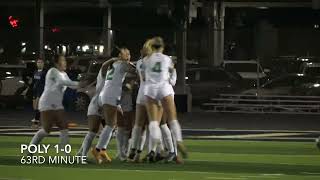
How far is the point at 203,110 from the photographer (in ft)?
90.7

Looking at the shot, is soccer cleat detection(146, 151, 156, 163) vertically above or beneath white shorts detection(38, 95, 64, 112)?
beneath

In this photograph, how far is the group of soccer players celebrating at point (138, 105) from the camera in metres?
12.7

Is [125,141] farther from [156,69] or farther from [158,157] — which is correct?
[156,69]

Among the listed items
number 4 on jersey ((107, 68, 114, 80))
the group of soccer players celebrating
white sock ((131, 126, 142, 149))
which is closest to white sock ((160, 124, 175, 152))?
the group of soccer players celebrating

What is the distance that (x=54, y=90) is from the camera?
12.9 m

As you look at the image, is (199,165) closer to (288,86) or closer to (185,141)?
(185,141)

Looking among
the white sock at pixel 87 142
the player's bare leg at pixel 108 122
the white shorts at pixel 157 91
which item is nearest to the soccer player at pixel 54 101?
the white sock at pixel 87 142

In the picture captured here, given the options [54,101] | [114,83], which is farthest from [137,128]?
[54,101]

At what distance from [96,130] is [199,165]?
5.53ft

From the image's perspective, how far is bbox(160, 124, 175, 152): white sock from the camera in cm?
1293

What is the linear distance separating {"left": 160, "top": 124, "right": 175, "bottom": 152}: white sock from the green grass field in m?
0.30

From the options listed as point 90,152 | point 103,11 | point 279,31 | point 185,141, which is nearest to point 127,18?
point 103,11

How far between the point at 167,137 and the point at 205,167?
745 millimetres

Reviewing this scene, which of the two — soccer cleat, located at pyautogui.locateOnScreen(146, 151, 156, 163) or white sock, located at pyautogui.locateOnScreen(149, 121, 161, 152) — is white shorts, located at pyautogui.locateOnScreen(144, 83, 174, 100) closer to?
white sock, located at pyautogui.locateOnScreen(149, 121, 161, 152)
